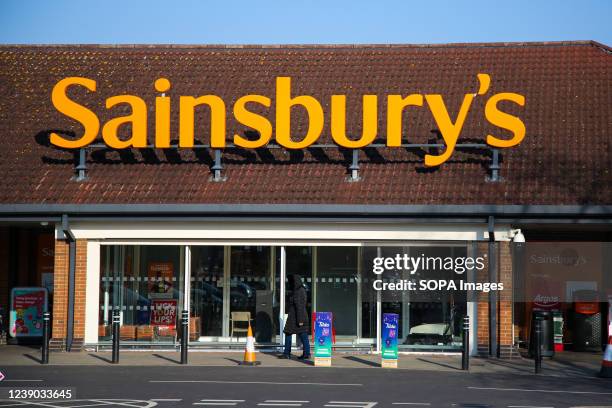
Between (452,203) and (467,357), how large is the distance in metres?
3.87

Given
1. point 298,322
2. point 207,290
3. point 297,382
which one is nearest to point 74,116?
point 207,290

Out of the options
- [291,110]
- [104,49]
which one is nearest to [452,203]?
[291,110]

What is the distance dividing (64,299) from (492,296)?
30.0ft

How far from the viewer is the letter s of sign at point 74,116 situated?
25203 mm

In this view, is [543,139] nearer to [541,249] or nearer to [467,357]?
[541,249]

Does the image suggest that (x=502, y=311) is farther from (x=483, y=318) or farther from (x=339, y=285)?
(x=339, y=285)

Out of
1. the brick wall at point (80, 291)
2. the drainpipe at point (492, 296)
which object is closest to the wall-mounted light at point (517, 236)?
the drainpipe at point (492, 296)

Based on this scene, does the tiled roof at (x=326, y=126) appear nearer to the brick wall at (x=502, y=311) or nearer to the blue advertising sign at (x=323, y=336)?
the brick wall at (x=502, y=311)

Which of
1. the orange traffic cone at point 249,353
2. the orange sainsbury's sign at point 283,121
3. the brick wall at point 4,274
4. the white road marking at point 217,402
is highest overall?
the orange sainsbury's sign at point 283,121

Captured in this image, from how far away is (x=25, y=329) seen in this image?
87.7ft

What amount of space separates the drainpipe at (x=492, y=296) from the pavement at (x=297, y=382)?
1.75ft

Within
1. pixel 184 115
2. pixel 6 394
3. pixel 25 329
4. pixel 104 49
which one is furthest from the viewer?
pixel 104 49

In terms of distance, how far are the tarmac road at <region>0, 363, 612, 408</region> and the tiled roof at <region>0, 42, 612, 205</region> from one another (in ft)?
A: 15.8

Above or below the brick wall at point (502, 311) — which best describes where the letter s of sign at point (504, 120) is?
above
